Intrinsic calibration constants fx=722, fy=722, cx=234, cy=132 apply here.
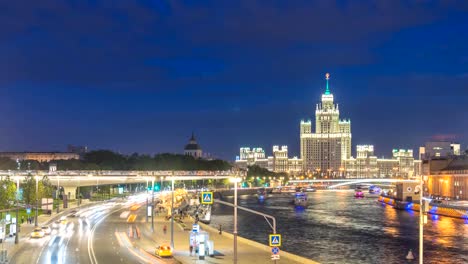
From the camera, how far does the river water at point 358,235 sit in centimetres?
6084

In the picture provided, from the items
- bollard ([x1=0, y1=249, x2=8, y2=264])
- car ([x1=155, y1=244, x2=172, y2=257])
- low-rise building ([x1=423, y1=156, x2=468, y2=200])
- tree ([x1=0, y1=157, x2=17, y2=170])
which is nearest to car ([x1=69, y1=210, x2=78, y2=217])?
bollard ([x1=0, y1=249, x2=8, y2=264])

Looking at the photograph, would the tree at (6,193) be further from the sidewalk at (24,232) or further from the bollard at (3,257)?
the bollard at (3,257)

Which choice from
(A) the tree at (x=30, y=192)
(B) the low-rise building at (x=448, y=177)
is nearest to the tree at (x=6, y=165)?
(A) the tree at (x=30, y=192)

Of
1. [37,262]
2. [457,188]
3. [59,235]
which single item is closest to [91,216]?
[59,235]

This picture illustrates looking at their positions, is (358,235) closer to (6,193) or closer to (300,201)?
(6,193)

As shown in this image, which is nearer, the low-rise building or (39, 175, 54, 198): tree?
(39, 175, 54, 198): tree

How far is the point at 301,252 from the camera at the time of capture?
62750 millimetres

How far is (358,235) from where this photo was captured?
78.2 meters

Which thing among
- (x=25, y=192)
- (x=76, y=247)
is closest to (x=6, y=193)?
(x=25, y=192)

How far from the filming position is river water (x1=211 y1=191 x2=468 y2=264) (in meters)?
60.8

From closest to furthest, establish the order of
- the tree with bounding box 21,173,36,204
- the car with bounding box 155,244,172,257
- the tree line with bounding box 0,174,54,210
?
the car with bounding box 155,244,172,257
the tree line with bounding box 0,174,54,210
the tree with bounding box 21,173,36,204

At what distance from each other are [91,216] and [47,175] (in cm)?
3123

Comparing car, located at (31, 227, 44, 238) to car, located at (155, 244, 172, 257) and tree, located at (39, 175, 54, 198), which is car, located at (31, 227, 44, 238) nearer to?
car, located at (155, 244, 172, 257)

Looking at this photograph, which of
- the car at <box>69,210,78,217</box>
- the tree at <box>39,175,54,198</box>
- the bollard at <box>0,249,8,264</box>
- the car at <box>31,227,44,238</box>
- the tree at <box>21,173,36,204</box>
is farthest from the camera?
the tree at <box>39,175,54,198</box>
